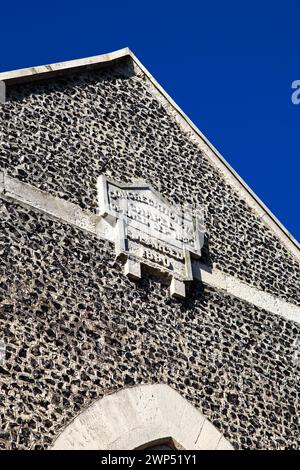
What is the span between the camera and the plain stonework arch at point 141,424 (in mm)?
9945

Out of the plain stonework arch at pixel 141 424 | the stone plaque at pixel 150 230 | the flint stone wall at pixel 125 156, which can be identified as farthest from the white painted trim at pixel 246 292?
the plain stonework arch at pixel 141 424

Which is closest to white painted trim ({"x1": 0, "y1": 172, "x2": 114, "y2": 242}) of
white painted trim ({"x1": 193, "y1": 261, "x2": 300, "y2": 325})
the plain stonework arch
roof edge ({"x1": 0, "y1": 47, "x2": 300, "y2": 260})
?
white painted trim ({"x1": 193, "y1": 261, "x2": 300, "y2": 325})

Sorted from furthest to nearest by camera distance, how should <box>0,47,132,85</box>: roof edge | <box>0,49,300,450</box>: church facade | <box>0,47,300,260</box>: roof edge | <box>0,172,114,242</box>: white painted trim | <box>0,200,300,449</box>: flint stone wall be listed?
<box>0,47,300,260</box>: roof edge < <box>0,47,132,85</box>: roof edge < <box>0,172,114,242</box>: white painted trim < <box>0,49,300,450</box>: church facade < <box>0,200,300,449</box>: flint stone wall

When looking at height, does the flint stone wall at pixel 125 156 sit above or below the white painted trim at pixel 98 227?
above

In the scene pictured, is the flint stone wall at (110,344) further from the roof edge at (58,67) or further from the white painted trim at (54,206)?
the roof edge at (58,67)

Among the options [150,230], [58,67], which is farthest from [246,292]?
[58,67]

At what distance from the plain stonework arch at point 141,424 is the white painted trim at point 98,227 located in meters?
1.69

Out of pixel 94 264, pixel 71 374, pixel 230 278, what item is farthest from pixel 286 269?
pixel 71 374

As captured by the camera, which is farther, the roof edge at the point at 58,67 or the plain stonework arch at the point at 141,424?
the roof edge at the point at 58,67

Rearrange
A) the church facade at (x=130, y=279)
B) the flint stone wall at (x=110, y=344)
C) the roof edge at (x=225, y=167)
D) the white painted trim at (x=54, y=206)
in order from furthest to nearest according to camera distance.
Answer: the roof edge at (x=225, y=167) → the white painted trim at (x=54, y=206) → the church facade at (x=130, y=279) → the flint stone wall at (x=110, y=344)

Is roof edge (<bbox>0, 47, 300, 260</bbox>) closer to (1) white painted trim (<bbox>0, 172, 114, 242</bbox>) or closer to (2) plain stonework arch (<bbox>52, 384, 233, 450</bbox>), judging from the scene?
(1) white painted trim (<bbox>0, 172, 114, 242</bbox>)

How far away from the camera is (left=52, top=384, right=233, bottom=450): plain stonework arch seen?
995cm

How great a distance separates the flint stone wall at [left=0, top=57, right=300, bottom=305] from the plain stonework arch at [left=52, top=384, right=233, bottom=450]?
6.76 ft
